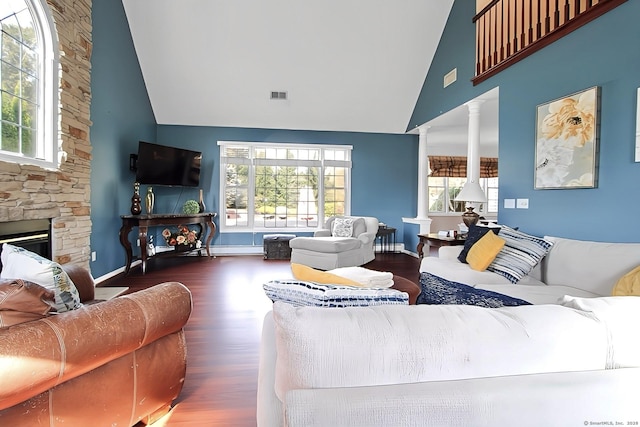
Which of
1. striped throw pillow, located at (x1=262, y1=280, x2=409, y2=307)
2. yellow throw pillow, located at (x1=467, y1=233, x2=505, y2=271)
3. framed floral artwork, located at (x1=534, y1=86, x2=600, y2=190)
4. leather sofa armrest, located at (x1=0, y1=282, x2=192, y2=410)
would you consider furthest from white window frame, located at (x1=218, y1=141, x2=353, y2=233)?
striped throw pillow, located at (x1=262, y1=280, x2=409, y2=307)

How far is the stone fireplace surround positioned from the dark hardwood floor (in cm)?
97

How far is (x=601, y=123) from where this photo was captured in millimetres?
2930

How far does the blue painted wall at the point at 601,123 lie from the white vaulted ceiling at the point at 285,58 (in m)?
1.32

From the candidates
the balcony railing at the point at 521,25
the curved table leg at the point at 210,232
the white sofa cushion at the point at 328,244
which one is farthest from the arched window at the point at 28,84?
the balcony railing at the point at 521,25

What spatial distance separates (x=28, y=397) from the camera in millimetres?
1216

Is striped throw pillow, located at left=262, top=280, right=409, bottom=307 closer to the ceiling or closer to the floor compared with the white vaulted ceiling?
closer to the floor

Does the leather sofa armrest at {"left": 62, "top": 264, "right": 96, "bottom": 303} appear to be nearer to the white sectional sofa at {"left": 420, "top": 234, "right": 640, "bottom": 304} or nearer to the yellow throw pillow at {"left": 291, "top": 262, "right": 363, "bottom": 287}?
the yellow throw pillow at {"left": 291, "top": 262, "right": 363, "bottom": 287}

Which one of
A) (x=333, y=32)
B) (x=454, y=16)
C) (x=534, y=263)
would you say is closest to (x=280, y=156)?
(x=333, y=32)

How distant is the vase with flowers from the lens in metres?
5.89

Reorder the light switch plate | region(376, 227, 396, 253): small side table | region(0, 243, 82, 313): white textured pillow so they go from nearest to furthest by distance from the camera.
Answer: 1. region(0, 243, 82, 313): white textured pillow
2. the light switch plate
3. region(376, 227, 396, 253): small side table

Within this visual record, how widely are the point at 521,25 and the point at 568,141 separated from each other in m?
1.52

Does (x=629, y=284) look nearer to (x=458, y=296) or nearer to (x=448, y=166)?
(x=458, y=296)

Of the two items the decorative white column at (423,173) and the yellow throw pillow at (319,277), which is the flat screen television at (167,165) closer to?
the decorative white column at (423,173)

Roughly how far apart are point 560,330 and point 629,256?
2053 millimetres
